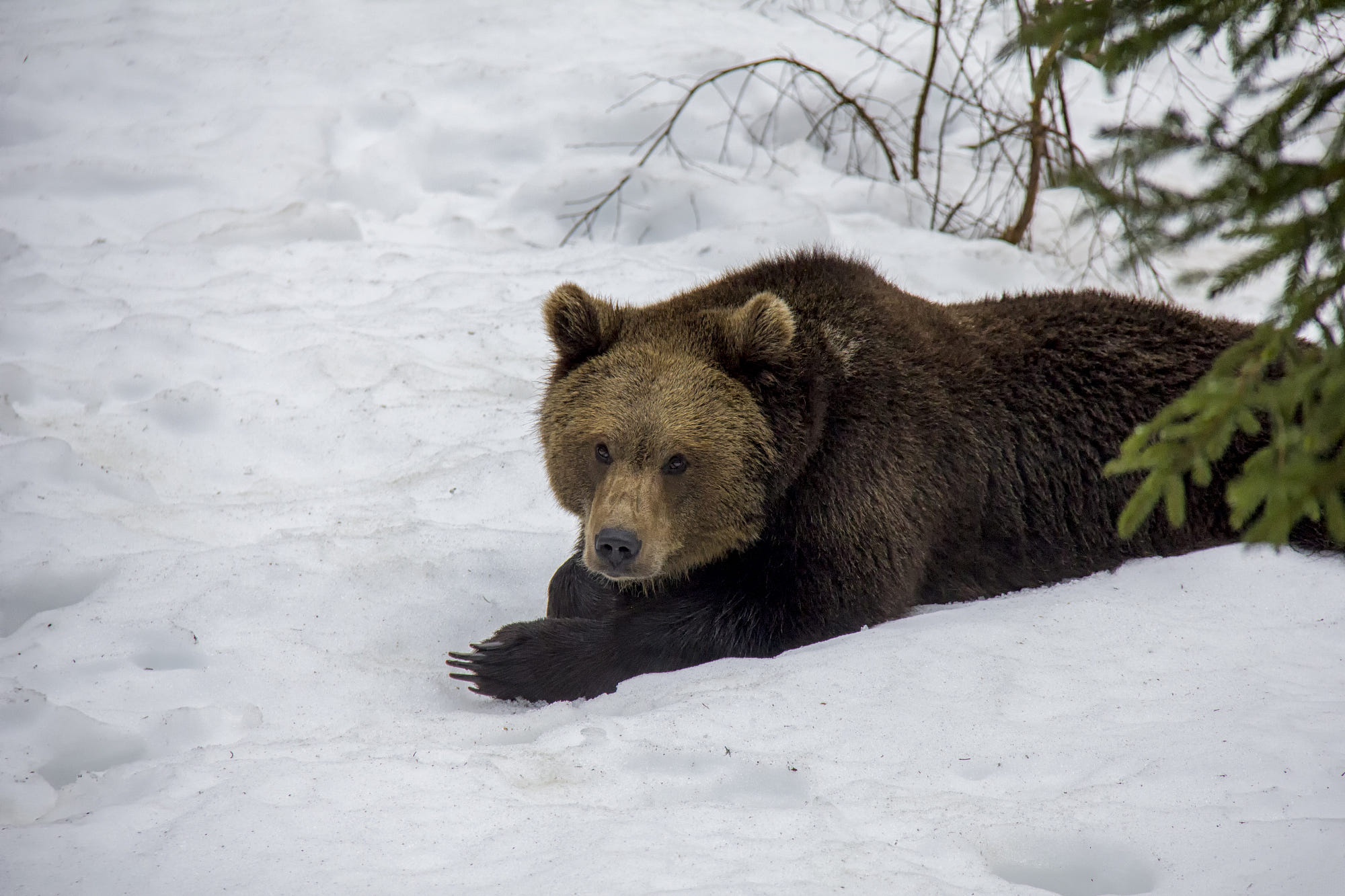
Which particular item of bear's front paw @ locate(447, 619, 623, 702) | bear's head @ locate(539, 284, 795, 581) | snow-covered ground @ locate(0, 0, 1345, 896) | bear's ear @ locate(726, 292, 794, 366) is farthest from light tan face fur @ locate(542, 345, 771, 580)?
snow-covered ground @ locate(0, 0, 1345, 896)

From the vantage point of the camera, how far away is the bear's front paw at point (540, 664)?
15.0ft

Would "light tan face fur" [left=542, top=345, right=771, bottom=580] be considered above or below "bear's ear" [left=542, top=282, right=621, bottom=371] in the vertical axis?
below

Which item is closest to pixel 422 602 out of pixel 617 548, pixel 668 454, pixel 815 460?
pixel 617 548

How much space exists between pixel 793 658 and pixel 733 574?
0.65m

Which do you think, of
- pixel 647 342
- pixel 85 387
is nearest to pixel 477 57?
pixel 85 387

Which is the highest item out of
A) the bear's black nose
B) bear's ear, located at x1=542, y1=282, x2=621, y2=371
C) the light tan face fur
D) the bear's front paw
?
bear's ear, located at x1=542, y1=282, x2=621, y2=371

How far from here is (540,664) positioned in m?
4.62

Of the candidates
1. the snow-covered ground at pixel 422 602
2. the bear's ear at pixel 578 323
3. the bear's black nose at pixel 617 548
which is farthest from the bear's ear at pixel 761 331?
the snow-covered ground at pixel 422 602

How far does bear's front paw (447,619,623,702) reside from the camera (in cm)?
456

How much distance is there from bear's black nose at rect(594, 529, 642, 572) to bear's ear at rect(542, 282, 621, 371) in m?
0.97

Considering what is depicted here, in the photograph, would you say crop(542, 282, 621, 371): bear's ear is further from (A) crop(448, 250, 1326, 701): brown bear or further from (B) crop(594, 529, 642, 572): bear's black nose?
(B) crop(594, 529, 642, 572): bear's black nose

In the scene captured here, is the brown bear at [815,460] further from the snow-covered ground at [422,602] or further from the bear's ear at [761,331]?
the snow-covered ground at [422,602]

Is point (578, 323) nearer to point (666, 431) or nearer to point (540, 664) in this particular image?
point (666, 431)

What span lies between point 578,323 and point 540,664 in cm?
143
